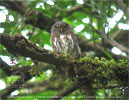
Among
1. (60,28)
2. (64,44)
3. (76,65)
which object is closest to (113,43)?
(76,65)

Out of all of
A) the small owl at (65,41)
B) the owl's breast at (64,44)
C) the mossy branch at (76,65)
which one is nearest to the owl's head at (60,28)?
the small owl at (65,41)

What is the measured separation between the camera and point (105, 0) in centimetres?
356

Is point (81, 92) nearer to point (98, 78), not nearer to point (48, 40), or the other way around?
point (98, 78)

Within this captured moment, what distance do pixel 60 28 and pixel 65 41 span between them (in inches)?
21.8

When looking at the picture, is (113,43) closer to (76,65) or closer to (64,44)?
(76,65)

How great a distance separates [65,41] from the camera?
14.6 ft

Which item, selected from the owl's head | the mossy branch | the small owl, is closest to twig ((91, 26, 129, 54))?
the mossy branch

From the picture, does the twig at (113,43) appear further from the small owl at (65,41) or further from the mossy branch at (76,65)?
the small owl at (65,41)

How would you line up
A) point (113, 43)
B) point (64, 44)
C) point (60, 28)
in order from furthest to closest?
point (60, 28) → point (64, 44) → point (113, 43)

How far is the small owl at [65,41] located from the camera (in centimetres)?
438

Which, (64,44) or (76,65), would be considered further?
(64,44)

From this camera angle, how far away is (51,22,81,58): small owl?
172 inches

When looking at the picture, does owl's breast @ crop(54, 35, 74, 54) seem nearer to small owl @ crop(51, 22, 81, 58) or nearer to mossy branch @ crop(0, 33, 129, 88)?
small owl @ crop(51, 22, 81, 58)

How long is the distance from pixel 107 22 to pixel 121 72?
0.81 m
